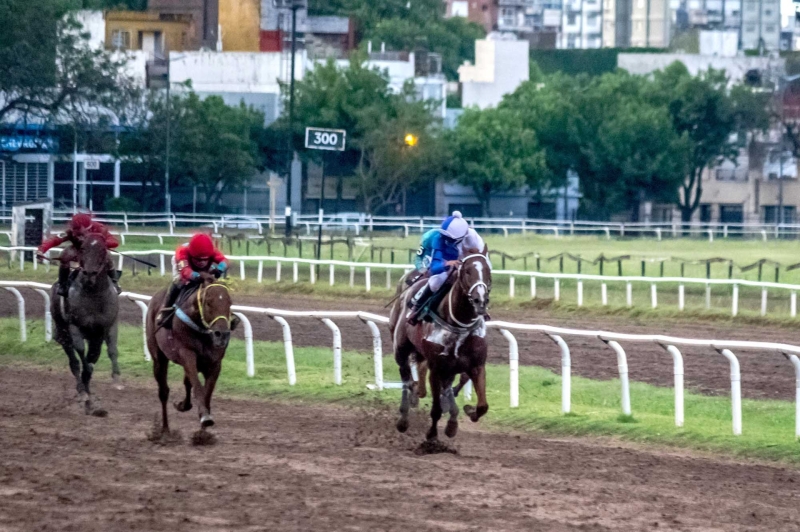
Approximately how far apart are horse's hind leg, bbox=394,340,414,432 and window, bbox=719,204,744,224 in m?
53.8

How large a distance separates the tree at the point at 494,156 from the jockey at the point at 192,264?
A: 43816mm

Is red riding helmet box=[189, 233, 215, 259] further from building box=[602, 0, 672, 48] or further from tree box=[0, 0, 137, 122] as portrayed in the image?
building box=[602, 0, 672, 48]

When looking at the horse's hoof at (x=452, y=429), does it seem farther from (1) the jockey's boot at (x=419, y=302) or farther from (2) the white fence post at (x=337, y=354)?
(2) the white fence post at (x=337, y=354)

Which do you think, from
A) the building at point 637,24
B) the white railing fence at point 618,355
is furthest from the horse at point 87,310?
the building at point 637,24

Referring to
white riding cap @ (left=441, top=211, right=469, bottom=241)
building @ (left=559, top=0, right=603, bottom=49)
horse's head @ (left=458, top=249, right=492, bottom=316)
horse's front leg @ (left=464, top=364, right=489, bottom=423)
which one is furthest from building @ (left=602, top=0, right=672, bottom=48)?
horse's head @ (left=458, top=249, right=492, bottom=316)

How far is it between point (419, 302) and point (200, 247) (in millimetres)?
1669

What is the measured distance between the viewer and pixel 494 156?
177 feet

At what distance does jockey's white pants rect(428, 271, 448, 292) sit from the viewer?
9.91 meters

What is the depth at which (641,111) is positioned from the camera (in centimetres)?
5569

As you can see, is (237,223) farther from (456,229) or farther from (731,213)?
(456,229)

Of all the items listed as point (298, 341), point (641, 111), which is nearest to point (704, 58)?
point (641, 111)

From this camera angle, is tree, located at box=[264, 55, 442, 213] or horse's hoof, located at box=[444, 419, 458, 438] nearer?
horse's hoof, located at box=[444, 419, 458, 438]

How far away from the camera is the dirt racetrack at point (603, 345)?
46.5 feet

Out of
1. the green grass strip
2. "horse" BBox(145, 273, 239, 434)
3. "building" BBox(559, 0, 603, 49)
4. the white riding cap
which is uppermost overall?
"building" BBox(559, 0, 603, 49)
